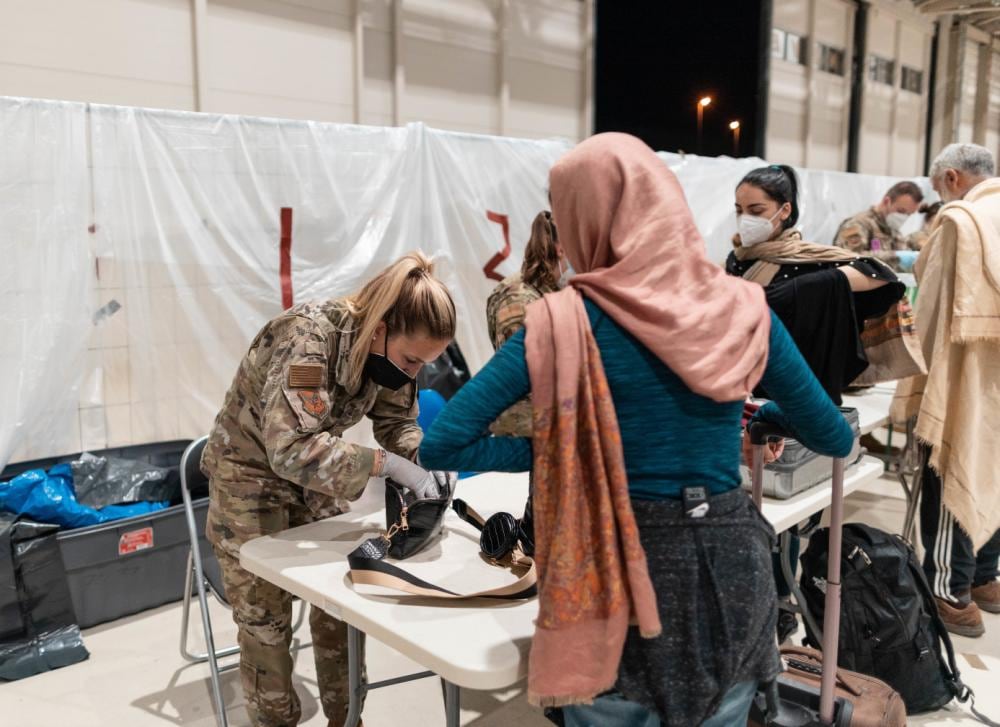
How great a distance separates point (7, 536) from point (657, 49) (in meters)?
5.50

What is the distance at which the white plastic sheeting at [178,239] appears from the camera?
2914mm

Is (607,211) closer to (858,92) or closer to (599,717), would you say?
(599,717)

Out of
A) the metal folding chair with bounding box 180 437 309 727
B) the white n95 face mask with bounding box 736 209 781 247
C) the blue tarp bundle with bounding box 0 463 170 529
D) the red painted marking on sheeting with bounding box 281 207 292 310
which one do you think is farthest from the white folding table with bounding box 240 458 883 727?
the red painted marking on sheeting with bounding box 281 207 292 310

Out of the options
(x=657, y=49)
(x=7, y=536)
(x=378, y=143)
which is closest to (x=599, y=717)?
(x=7, y=536)

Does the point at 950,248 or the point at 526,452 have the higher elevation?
the point at 950,248

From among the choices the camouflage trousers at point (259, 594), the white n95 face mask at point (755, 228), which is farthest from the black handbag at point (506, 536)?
the white n95 face mask at point (755, 228)

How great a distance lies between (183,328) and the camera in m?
3.36

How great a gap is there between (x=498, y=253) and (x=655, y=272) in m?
3.26

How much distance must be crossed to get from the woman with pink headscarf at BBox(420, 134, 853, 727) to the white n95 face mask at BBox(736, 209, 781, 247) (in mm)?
1371

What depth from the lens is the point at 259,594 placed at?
1837mm

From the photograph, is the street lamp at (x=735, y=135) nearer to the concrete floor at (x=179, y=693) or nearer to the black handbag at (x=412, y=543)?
the concrete floor at (x=179, y=693)

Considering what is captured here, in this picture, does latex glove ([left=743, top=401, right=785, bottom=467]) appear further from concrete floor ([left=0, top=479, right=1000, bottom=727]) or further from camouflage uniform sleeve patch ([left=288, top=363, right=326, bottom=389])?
concrete floor ([left=0, top=479, right=1000, bottom=727])

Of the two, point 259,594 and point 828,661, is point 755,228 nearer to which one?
point 828,661

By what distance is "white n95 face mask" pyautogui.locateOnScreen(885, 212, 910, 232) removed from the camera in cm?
566
